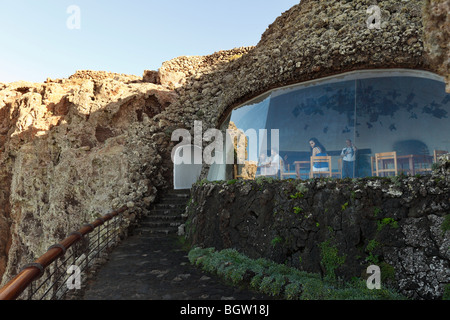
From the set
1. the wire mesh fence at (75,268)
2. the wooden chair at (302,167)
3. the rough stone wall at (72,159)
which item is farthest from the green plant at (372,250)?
the rough stone wall at (72,159)

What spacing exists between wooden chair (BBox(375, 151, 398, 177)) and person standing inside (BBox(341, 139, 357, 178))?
52 centimetres

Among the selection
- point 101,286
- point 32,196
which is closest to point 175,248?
point 101,286

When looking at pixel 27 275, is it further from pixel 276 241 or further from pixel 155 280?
pixel 276 241

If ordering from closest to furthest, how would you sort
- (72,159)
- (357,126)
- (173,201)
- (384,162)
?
(384,162) < (357,126) < (173,201) < (72,159)

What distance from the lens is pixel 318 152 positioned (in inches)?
291

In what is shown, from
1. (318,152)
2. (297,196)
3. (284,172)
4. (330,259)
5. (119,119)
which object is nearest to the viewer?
(330,259)

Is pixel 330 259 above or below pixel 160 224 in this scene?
above

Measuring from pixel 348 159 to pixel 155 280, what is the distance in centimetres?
527

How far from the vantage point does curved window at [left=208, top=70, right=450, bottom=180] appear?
623 centimetres

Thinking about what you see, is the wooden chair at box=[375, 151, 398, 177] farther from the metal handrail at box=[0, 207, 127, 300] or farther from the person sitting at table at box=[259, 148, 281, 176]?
the metal handrail at box=[0, 207, 127, 300]

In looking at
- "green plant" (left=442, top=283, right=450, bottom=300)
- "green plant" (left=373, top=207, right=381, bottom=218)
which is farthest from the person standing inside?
"green plant" (left=442, top=283, right=450, bottom=300)

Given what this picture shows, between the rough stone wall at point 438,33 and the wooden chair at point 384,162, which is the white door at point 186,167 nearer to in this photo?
the wooden chair at point 384,162

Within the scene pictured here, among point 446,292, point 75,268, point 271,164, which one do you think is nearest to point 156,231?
point 75,268

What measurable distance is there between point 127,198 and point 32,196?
739 cm
